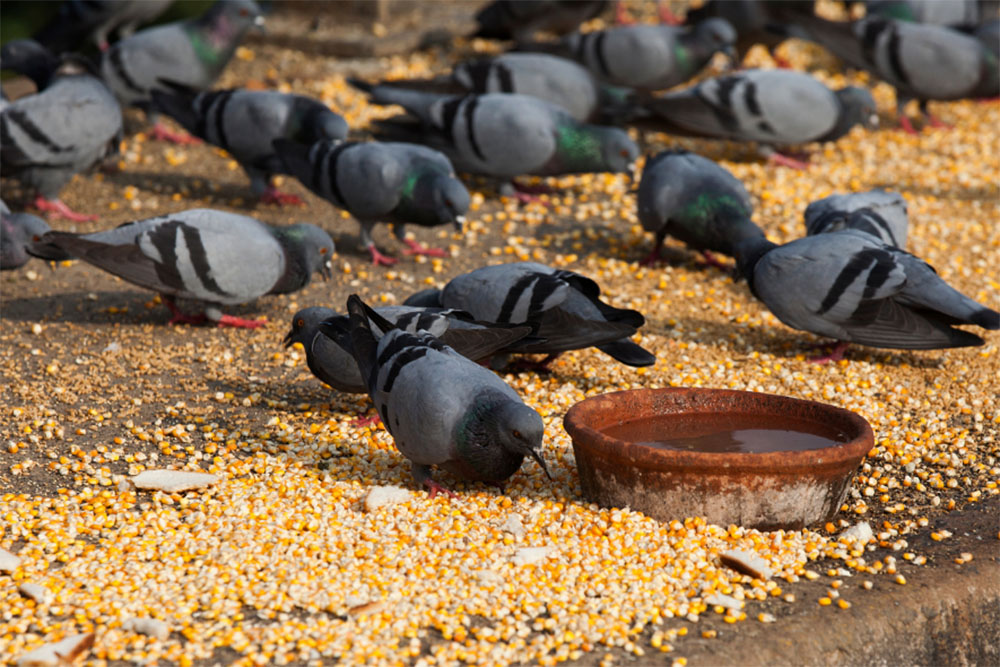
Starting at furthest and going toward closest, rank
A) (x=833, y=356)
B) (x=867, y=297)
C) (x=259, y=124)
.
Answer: (x=259, y=124), (x=833, y=356), (x=867, y=297)

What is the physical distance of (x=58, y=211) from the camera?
28.1 ft

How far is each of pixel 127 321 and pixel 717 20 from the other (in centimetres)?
665

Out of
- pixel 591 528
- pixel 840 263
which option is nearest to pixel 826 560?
pixel 591 528

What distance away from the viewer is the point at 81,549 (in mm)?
4367

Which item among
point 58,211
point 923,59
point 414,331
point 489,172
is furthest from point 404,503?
point 923,59

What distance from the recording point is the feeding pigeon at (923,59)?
11008 mm

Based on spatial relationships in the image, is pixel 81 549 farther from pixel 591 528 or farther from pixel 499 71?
pixel 499 71

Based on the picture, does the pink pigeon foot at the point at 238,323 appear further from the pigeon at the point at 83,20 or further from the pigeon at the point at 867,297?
the pigeon at the point at 83,20

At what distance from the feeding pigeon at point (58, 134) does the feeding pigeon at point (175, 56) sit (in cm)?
96

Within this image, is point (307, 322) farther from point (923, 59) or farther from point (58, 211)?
point (923, 59)

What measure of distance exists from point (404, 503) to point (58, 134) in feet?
16.2

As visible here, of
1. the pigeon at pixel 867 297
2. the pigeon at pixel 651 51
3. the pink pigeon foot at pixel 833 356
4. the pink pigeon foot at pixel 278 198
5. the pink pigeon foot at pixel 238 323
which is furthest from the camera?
the pigeon at pixel 651 51

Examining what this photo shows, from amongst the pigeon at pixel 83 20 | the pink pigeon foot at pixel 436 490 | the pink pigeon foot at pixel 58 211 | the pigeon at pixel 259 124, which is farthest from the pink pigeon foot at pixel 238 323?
the pigeon at pixel 83 20

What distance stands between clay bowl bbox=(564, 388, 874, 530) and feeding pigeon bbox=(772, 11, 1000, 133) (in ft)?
24.4
